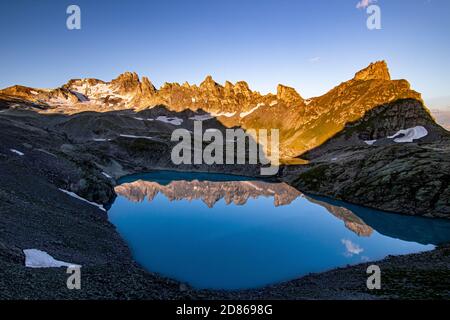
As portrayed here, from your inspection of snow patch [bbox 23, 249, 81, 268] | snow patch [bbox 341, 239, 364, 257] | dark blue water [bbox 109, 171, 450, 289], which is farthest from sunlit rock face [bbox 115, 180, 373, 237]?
snow patch [bbox 23, 249, 81, 268]

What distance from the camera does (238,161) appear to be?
17938cm

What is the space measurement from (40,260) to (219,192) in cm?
9305

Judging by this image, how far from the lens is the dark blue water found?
49.5 meters

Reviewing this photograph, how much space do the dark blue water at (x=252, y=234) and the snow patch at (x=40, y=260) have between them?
1628 centimetres

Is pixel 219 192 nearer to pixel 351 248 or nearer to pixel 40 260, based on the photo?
pixel 351 248

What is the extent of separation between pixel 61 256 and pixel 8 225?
8448 millimetres

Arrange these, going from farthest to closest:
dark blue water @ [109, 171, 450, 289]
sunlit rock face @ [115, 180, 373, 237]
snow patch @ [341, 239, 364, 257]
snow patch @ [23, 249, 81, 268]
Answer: sunlit rock face @ [115, 180, 373, 237] → snow patch @ [341, 239, 364, 257] → dark blue water @ [109, 171, 450, 289] → snow patch @ [23, 249, 81, 268]

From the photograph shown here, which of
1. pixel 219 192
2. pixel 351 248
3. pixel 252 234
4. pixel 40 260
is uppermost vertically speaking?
pixel 219 192

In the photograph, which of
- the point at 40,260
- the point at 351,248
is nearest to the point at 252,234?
the point at 351,248

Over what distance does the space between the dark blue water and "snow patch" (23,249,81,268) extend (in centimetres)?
1628

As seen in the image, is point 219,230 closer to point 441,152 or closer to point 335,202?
point 335,202

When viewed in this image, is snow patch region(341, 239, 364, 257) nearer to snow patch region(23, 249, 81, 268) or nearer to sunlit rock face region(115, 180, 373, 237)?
sunlit rock face region(115, 180, 373, 237)

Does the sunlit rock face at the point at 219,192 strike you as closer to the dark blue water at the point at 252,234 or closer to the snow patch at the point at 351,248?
the dark blue water at the point at 252,234

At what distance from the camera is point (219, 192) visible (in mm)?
124812
